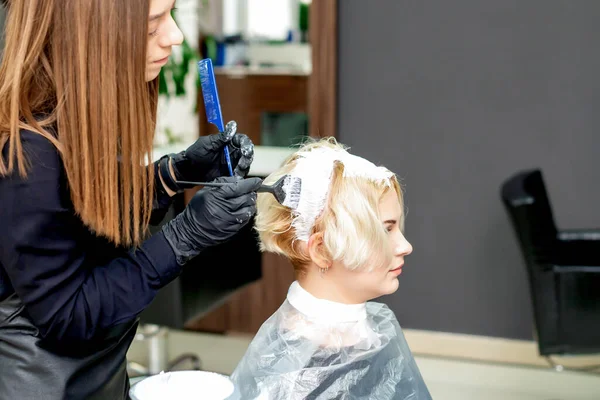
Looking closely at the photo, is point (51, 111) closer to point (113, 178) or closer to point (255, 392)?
point (113, 178)

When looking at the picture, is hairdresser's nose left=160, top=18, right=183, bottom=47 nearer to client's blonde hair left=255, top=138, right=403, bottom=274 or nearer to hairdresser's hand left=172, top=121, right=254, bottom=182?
hairdresser's hand left=172, top=121, right=254, bottom=182

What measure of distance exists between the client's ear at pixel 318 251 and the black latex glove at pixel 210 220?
28cm

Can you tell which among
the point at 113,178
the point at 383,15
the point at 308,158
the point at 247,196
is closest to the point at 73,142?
the point at 113,178

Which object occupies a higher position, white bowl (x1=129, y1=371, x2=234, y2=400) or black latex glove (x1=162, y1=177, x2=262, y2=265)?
black latex glove (x1=162, y1=177, x2=262, y2=265)

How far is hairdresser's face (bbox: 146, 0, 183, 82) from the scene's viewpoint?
1.06m

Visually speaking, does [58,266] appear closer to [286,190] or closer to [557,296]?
[286,190]

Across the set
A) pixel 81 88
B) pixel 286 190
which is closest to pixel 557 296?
pixel 286 190

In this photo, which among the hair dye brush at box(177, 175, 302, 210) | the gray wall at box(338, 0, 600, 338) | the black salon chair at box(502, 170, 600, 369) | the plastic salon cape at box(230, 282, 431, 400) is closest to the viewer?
the hair dye brush at box(177, 175, 302, 210)

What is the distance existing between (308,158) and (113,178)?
0.47 m

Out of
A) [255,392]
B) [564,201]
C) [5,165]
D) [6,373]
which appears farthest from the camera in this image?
[564,201]

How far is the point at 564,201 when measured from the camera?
→ 9.25 feet

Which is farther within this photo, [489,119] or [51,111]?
[489,119]

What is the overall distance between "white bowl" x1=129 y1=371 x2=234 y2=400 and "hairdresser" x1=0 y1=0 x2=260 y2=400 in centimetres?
8

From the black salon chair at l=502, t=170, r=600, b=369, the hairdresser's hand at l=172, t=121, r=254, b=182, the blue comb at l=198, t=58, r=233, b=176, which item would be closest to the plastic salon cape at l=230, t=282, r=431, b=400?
the hairdresser's hand at l=172, t=121, r=254, b=182
